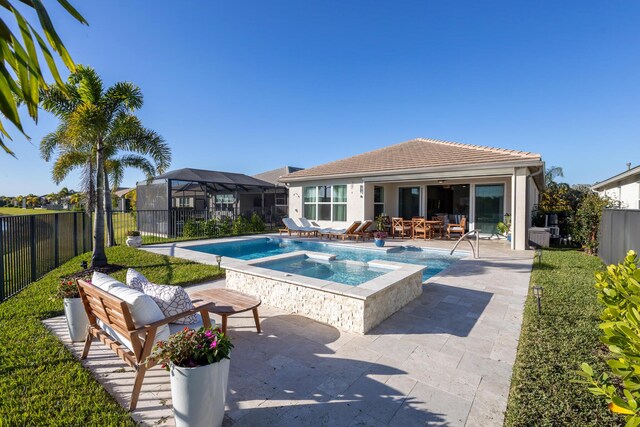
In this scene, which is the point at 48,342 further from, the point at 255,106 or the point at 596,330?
the point at 255,106

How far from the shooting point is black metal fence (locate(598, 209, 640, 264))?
6.67m

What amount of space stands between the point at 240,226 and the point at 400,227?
31.0 feet

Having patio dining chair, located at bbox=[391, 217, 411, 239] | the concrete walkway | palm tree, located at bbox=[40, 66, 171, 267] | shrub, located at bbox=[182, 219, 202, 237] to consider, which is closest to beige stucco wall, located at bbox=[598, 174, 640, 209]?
patio dining chair, located at bbox=[391, 217, 411, 239]

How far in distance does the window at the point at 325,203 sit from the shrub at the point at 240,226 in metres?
3.69

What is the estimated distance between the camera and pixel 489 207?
1470 cm

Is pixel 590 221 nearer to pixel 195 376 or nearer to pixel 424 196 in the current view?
pixel 424 196

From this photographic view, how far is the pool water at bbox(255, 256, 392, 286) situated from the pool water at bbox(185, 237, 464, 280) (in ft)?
2.80

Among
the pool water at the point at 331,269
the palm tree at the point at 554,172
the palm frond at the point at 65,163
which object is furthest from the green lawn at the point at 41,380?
the palm tree at the point at 554,172

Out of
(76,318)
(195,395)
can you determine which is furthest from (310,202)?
(195,395)

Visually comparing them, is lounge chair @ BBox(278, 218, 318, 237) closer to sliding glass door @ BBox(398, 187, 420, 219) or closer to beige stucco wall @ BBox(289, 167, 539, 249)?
beige stucco wall @ BBox(289, 167, 539, 249)

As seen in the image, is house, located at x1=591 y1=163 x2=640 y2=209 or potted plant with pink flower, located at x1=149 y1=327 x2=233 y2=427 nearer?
potted plant with pink flower, located at x1=149 y1=327 x2=233 y2=427

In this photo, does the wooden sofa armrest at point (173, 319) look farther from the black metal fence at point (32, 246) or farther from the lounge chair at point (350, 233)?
the lounge chair at point (350, 233)

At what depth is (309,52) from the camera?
1446 cm

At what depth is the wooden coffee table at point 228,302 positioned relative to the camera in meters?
3.98
